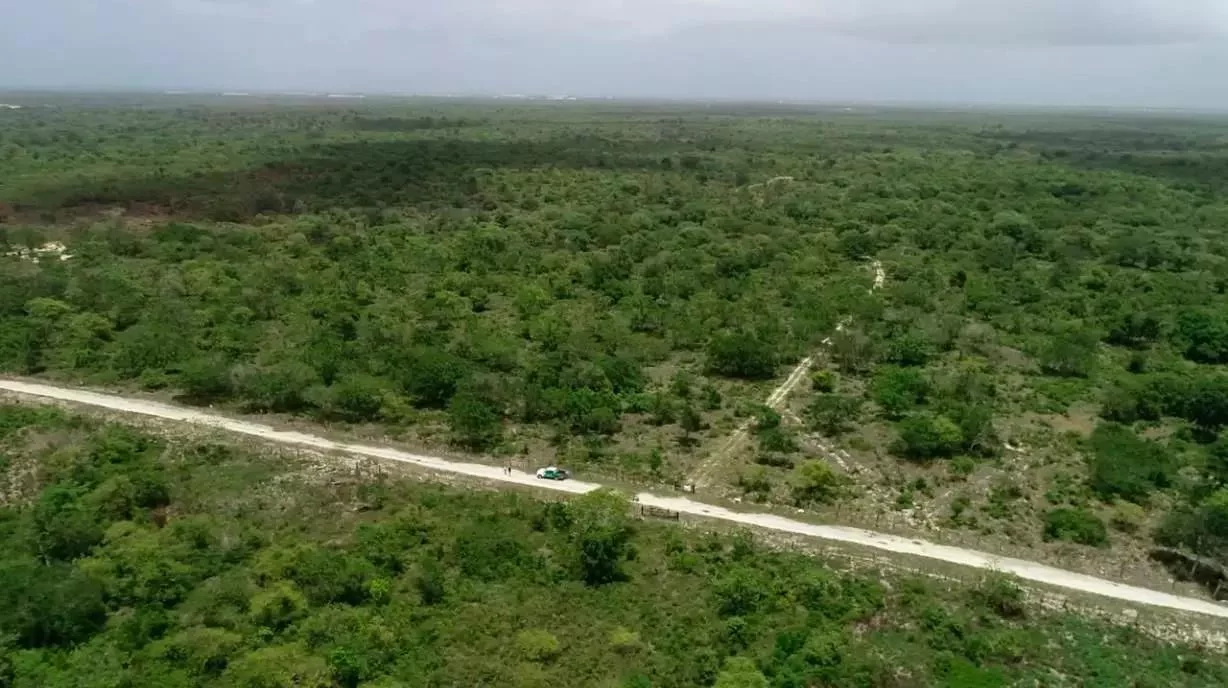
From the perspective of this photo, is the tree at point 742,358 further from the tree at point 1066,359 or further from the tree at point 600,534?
the tree at point 600,534

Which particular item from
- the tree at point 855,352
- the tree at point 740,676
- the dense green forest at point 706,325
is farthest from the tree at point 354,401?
the tree at point 855,352

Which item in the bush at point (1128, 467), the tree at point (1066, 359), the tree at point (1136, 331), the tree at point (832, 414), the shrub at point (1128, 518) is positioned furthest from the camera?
the tree at point (1136, 331)

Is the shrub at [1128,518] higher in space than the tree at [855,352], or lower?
lower

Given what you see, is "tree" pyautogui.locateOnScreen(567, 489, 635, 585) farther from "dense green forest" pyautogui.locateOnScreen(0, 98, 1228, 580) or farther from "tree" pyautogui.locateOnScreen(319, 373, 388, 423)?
"tree" pyautogui.locateOnScreen(319, 373, 388, 423)

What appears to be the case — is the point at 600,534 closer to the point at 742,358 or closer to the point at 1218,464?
the point at 742,358

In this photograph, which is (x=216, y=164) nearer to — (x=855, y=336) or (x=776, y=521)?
(x=855, y=336)

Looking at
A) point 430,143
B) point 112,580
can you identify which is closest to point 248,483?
point 112,580

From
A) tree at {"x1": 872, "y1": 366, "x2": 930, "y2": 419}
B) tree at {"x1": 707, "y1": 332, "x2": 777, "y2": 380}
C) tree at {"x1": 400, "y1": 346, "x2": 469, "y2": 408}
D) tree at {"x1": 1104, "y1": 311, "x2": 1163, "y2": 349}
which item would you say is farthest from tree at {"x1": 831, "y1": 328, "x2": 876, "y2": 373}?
tree at {"x1": 400, "y1": 346, "x2": 469, "y2": 408}
